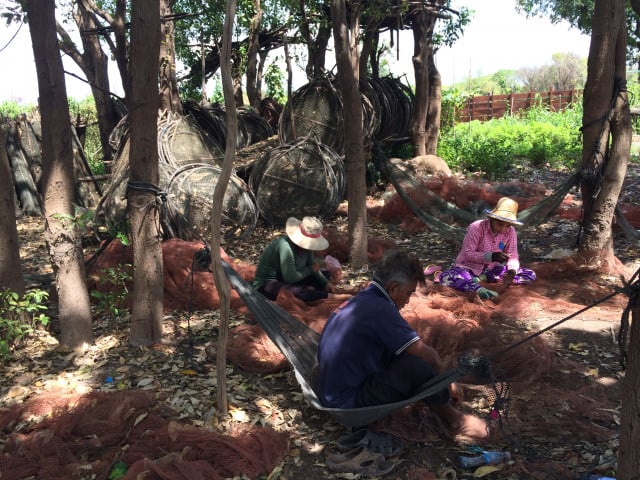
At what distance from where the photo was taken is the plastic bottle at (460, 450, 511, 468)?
8.31 ft

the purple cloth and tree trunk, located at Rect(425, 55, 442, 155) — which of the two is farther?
tree trunk, located at Rect(425, 55, 442, 155)

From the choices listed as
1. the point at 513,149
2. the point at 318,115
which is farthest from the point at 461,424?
the point at 513,149

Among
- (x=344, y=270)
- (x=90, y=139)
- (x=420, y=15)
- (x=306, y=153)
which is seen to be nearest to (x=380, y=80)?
(x=420, y=15)

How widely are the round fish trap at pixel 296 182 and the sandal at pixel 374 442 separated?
17.0ft

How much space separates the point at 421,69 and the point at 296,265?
277 inches

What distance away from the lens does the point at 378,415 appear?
2506 mm

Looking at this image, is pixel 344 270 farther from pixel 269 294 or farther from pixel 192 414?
pixel 192 414

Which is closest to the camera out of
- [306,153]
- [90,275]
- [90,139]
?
[90,275]

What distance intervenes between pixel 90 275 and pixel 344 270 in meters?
2.41

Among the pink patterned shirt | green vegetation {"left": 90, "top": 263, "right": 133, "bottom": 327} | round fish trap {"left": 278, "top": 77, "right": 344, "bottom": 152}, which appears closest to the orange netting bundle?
green vegetation {"left": 90, "top": 263, "right": 133, "bottom": 327}

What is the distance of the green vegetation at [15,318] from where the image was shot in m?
3.61

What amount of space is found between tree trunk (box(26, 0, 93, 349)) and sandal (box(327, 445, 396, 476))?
Answer: 81.5 inches

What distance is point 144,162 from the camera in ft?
11.5

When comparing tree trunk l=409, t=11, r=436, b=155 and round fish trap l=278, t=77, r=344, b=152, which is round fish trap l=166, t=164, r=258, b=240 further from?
tree trunk l=409, t=11, r=436, b=155
